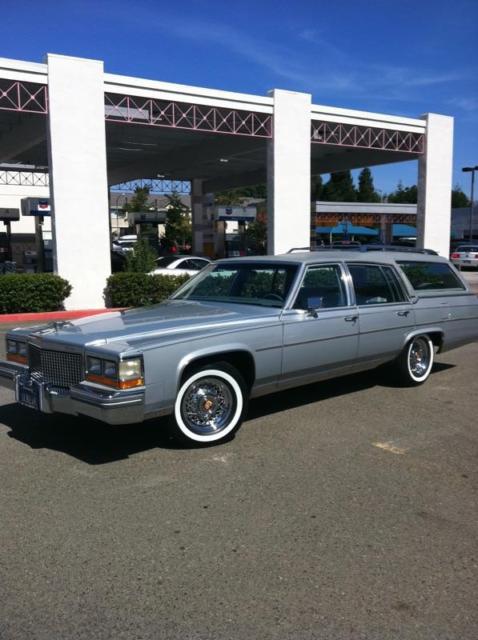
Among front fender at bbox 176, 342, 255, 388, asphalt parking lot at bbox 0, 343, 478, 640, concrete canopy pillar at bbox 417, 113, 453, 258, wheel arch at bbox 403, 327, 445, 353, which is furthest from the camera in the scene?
concrete canopy pillar at bbox 417, 113, 453, 258

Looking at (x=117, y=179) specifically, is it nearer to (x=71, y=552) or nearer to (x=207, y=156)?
(x=207, y=156)

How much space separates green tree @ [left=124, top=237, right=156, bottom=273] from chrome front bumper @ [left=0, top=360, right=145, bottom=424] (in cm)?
1151

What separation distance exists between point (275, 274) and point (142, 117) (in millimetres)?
11684

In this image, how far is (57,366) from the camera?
491cm

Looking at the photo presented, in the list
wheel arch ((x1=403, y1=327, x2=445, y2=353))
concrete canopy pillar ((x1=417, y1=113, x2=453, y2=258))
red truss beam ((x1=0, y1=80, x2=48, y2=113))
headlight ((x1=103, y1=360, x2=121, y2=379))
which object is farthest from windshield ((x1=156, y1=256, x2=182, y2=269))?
headlight ((x1=103, y1=360, x2=121, y2=379))

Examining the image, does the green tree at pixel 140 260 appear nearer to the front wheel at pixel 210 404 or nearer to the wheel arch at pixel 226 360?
the wheel arch at pixel 226 360

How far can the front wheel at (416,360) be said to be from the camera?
697 cm

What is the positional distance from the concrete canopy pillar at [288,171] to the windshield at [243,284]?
1203cm

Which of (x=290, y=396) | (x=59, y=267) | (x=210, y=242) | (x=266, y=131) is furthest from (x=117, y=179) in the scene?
(x=290, y=396)

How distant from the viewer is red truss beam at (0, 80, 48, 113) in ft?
46.7

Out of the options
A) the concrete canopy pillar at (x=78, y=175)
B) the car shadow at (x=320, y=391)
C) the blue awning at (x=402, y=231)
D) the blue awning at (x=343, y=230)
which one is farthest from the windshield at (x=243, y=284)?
the blue awning at (x=402, y=231)

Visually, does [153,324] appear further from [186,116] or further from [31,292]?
[186,116]

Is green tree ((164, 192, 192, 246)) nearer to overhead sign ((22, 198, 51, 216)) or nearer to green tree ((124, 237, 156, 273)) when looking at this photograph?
overhead sign ((22, 198, 51, 216))

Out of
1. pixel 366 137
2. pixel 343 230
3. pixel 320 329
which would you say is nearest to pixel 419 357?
pixel 320 329
